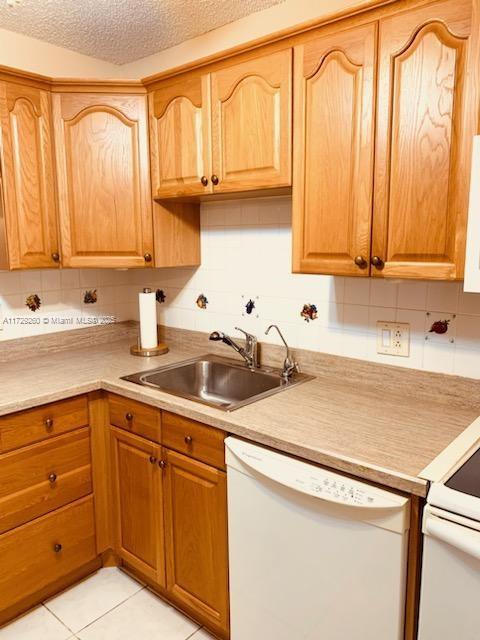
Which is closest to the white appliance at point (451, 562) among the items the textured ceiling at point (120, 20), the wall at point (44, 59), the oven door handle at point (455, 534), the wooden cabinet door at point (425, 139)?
the oven door handle at point (455, 534)

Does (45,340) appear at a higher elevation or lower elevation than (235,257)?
lower

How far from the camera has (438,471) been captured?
112 cm

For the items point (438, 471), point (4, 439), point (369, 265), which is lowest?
point (4, 439)

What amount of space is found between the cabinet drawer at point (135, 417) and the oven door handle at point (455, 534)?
985mm

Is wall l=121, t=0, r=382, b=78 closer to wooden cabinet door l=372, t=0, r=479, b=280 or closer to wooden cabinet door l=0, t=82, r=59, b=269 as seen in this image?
wooden cabinet door l=372, t=0, r=479, b=280

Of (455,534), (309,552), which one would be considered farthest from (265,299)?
(455,534)

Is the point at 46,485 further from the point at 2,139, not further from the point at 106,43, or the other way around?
the point at 106,43

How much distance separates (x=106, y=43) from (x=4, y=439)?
1840 mm

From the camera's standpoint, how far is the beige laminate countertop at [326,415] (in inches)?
48.3

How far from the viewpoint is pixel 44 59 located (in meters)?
2.23

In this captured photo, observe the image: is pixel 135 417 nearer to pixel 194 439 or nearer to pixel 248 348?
pixel 194 439

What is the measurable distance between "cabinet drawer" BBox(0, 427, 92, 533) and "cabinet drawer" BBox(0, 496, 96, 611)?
0.04 metres

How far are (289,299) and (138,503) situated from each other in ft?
3.38

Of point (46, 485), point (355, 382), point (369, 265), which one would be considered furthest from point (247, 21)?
point (46, 485)
